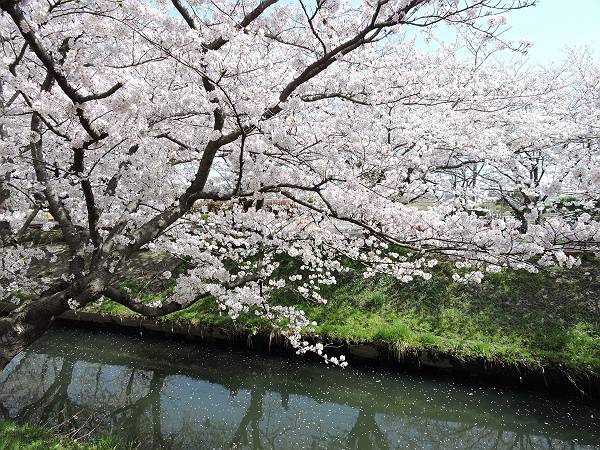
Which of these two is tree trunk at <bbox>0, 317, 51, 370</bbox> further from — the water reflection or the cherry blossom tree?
the water reflection

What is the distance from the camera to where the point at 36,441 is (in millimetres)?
4746

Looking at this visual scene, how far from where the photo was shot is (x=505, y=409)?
727cm

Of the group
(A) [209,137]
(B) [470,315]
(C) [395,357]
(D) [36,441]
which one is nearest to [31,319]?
(D) [36,441]

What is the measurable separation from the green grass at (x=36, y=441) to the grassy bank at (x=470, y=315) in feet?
14.9

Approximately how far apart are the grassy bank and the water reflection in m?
0.73

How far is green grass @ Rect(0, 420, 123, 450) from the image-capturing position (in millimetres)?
4516

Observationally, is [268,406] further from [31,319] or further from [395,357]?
[31,319]

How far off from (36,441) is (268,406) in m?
3.77

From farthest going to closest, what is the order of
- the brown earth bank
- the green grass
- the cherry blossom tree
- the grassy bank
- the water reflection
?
the grassy bank → the brown earth bank → the water reflection → the green grass → the cherry blossom tree

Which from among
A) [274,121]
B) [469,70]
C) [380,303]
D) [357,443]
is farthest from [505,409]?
[469,70]

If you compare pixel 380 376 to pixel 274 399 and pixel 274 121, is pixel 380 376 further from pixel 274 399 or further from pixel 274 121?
pixel 274 121

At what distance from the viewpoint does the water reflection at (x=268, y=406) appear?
651 cm

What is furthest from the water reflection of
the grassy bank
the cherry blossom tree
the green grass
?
the cherry blossom tree

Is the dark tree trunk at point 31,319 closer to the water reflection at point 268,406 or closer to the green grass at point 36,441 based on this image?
the green grass at point 36,441
